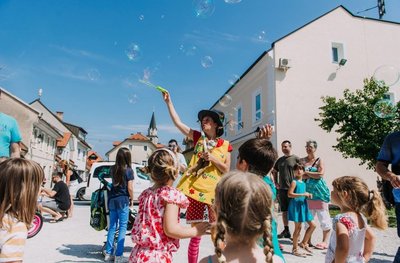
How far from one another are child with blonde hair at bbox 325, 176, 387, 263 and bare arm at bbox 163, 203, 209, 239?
110 centimetres

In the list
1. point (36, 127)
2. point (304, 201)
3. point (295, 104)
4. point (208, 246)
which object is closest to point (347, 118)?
point (295, 104)

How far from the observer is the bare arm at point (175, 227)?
7.00ft

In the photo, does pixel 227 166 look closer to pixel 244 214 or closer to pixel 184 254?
pixel 244 214

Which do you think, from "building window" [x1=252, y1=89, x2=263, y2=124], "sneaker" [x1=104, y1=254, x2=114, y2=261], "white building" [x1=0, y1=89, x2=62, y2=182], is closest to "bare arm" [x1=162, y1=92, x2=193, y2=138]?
"sneaker" [x1=104, y1=254, x2=114, y2=261]

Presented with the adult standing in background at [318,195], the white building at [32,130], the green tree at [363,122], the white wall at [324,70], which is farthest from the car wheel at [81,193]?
the adult standing in background at [318,195]

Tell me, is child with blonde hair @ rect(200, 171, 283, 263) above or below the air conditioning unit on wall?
below

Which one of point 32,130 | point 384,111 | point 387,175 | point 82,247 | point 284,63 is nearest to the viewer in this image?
point 387,175

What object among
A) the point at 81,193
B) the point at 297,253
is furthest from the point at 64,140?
the point at 297,253

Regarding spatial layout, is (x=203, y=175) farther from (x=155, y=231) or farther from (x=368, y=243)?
(x=368, y=243)

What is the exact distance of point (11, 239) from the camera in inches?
71.8

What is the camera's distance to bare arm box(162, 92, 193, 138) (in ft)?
11.8

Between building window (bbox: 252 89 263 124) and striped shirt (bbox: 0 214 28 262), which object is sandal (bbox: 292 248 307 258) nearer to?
striped shirt (bbox: 0 214 28 262)

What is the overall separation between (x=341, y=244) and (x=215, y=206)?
4.36 ft

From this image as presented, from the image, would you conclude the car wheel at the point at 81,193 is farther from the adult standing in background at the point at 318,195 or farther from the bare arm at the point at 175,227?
the bare arm at the point at 175,227
